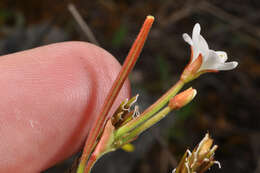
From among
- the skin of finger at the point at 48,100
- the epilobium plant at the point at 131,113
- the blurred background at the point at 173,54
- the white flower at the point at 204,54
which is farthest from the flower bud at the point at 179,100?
the blurred background at the point at 173,54

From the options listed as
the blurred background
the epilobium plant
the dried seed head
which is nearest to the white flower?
the epilobium plant

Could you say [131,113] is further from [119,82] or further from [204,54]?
[204,54]

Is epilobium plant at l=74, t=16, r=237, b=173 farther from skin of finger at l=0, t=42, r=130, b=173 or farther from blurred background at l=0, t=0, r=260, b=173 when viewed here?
blurred background at l=0, t=0, r=260, b=173

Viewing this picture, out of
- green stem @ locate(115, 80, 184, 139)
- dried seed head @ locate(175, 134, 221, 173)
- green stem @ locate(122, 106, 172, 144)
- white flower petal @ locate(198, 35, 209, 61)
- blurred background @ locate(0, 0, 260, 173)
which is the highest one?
white flower petal @ locate(198, 35, 209, 61)

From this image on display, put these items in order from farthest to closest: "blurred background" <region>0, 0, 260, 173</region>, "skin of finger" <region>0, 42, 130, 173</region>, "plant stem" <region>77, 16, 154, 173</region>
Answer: "blurred background" <region>0, 0, 260, 173</region>
"skin of finger" <region>0, 42, 130, 173</region>
"plant stem" <region>77, 16, 154, 173</region>

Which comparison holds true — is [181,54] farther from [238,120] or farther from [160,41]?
[238,120]

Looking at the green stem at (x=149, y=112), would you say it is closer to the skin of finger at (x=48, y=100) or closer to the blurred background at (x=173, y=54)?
the skin of finger at (x=48, y=100)
